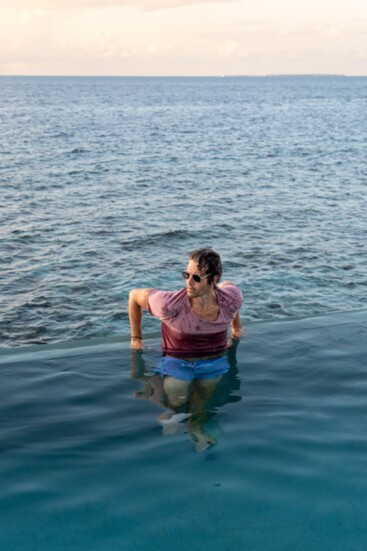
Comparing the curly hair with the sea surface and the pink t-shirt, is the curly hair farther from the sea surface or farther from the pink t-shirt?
the sea surface

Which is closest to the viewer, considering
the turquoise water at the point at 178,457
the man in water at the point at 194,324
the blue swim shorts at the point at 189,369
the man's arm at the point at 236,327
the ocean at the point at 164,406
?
the turquoise water at the point at 178,457

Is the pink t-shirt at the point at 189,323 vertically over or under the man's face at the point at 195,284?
under

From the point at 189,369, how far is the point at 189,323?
0.53m

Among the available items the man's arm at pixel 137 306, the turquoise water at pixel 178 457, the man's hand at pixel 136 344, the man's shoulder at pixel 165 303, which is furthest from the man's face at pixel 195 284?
the man's hand at pixel 136 344

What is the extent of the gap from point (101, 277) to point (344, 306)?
5262mm

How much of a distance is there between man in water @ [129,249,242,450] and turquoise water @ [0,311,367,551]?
0.26 metres

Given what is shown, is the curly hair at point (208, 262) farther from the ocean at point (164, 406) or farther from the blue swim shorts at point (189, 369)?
the ocean at point (164, 406)

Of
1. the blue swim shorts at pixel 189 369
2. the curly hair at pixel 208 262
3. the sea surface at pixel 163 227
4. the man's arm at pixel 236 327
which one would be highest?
the curly hair at pixel 208 262

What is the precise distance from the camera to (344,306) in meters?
13.1

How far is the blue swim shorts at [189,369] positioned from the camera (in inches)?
271

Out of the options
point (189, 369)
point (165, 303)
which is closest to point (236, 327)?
point (189, 369)

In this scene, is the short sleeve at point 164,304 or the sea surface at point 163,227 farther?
the sea surface at point 163,227

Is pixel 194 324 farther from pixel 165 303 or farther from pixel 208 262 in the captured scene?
pixel 208 262

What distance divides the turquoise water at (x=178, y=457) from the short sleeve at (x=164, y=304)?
963 millimetres
